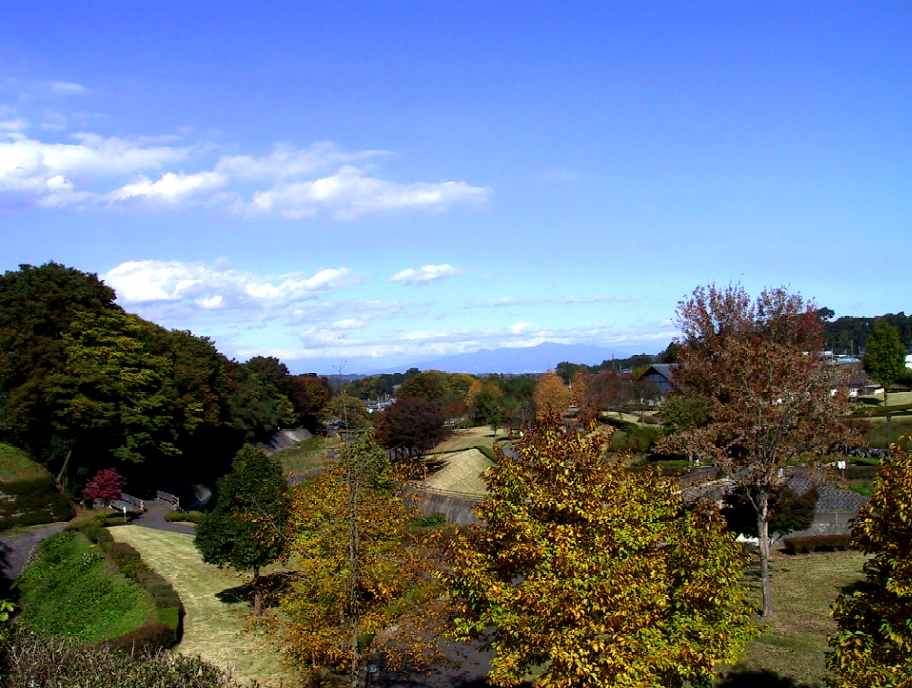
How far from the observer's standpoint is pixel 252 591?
2575 centimetres

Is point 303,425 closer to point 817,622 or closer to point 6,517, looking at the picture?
point 6,517

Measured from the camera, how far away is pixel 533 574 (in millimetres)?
10805

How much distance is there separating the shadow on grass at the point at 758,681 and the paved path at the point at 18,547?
87.3 feet

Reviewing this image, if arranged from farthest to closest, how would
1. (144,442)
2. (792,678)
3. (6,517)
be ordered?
1. (144,442)
2. (6,517)
3. (792,678)

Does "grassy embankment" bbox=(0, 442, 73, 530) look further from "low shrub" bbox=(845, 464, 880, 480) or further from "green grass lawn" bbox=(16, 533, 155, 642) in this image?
"low shrub" bbox=(845, 464, 880, 480)

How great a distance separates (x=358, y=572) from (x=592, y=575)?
4.96 m

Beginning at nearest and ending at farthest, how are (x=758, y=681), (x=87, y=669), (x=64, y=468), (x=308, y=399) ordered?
(x=87, y=669), (x=758, y=681), (x=64, y=468), (x=308, y=399)

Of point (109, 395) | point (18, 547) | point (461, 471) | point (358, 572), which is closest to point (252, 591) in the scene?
point (18, 547)

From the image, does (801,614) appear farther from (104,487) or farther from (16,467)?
(16,467)

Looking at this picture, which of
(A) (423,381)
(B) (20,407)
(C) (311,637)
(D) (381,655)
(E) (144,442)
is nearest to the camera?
(C) (311,637)

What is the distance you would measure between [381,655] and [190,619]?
29.4ft

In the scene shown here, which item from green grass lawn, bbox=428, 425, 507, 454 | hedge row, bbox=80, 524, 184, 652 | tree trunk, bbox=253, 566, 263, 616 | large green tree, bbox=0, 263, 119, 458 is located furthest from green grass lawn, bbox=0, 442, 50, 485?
green grass lawn, bbox=428, 425, 507, 454

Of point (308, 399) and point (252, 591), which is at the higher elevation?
point (308, 399)

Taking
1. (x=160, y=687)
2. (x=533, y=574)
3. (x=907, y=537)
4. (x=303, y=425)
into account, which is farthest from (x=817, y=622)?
(x=303, y=425)
